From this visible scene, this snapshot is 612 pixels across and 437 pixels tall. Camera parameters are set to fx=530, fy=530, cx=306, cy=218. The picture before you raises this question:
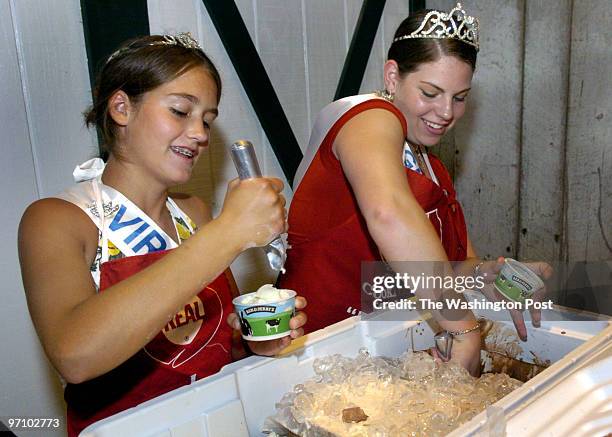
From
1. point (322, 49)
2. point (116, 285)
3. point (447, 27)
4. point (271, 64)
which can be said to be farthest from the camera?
point (322, 49)

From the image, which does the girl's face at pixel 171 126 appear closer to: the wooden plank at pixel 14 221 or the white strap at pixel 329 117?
the white strap at pixel 329 117

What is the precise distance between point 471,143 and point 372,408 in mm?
2148

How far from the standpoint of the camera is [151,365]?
1.10m

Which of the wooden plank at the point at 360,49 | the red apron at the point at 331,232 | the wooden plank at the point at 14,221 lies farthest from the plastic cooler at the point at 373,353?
the wooden plank at the point at 360,49

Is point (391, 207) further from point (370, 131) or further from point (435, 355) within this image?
point (435, 355)

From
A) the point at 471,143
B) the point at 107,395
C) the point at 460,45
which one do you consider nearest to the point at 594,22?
the point at 471,143

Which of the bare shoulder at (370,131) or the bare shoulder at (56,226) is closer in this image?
the bare shoulder at (56,226)

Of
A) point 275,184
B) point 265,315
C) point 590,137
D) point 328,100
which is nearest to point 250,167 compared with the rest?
point 275,184

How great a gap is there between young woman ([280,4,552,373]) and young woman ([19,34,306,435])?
0.28 meters

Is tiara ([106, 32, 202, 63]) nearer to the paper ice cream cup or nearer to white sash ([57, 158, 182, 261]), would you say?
white sash ([57, 158, 182, 261])

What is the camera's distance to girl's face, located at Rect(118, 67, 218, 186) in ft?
3.73

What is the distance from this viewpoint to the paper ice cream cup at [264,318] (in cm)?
91

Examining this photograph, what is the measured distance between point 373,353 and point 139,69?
2.66 feet

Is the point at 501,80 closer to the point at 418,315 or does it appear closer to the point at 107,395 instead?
the point at 418,315
